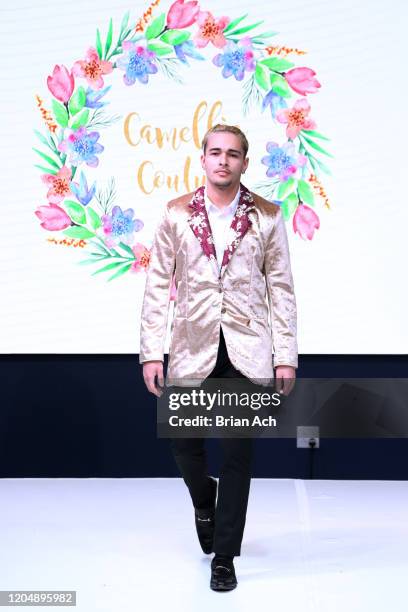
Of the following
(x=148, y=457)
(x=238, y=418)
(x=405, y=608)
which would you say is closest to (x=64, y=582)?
(x=238, y=418)

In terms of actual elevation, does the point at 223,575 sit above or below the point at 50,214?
below

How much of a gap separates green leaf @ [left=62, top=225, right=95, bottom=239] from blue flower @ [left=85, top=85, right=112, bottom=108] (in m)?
0.52

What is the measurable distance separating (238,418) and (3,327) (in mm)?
1710

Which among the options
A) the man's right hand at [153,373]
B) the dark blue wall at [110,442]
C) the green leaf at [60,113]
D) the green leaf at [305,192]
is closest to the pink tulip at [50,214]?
the green leaf at [60,113]

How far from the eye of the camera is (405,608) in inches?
97.6

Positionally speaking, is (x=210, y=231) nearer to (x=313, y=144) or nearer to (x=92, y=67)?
(x=313, y=144)

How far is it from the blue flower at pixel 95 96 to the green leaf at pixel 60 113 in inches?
4.0

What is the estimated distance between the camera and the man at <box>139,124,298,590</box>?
2670 mm

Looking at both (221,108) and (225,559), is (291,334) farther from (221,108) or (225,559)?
(221,108)

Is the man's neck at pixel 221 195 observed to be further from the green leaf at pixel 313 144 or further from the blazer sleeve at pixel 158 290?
the green leaf at pixel 313 144

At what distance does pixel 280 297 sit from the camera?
9.13 feet

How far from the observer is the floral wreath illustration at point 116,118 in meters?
4.07

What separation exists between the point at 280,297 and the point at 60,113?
178 centimetres

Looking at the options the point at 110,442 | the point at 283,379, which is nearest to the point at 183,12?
the point at 110,442
